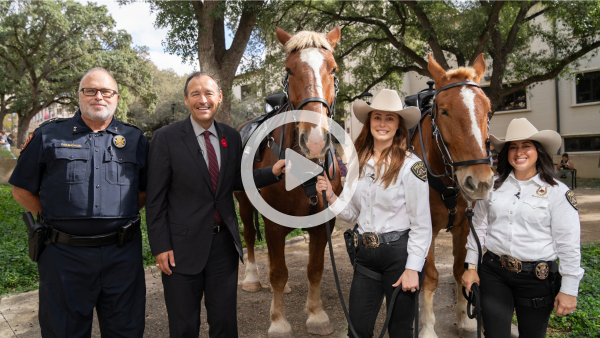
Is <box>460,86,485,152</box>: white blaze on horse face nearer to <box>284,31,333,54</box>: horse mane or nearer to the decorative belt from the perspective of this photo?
the decorative belt

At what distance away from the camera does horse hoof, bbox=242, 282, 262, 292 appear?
4865 mm

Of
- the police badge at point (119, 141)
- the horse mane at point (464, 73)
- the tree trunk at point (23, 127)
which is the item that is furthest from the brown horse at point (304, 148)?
the tree trunk at point (23, 127)

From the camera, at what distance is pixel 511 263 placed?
2299mm

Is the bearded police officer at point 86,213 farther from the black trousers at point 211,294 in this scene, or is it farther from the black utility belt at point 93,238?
the black trousers at point 211,294

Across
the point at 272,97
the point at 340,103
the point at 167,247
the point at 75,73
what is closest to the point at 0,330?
the point at 167,247

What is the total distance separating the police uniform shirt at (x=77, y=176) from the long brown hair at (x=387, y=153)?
A: 1688 millimetres

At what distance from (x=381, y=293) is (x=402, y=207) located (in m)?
0.59

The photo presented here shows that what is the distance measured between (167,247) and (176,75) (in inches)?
1744

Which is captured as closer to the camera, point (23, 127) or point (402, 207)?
point (402, 207)

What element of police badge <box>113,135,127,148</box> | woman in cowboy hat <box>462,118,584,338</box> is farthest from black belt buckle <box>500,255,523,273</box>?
police badge <box>113,135,127,148</box>

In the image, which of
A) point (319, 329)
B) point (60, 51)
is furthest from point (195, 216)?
point (60, 51)

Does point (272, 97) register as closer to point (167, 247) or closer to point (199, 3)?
point (167, 247)

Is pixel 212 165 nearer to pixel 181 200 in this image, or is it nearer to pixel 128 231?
pixel 181 200

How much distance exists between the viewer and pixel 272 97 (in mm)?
4344
